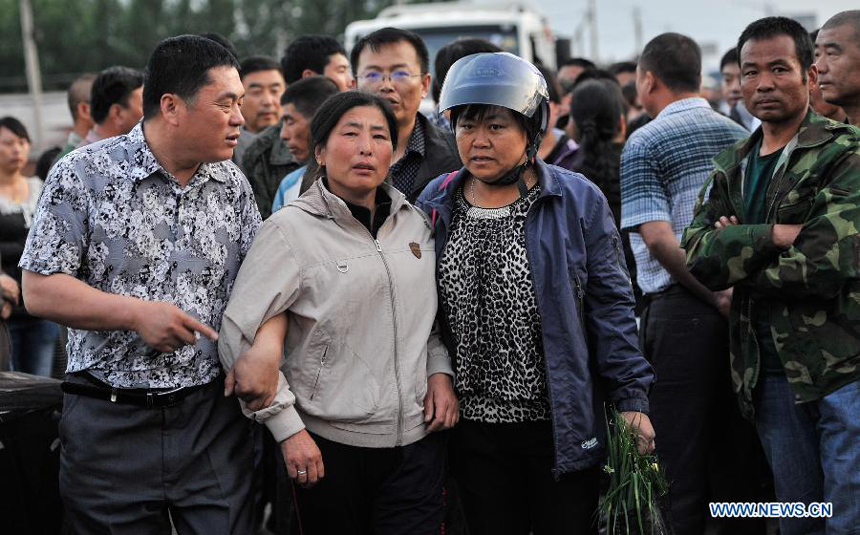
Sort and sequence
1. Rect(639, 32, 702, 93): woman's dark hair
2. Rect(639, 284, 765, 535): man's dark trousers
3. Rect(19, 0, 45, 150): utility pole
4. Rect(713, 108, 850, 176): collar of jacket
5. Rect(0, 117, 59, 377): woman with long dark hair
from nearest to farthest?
Rect(713, 108, 850, 176): collar of jacket, Rect(639, 284, 765, 535): man's dark trousers, Rect(639, 32, 702, 93): woman's dark hair, Rect(0, 117, 59, 377): woman with long dark hair, Rect(19, 0, 45, 150): utility pole

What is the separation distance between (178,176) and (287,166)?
2406 millimetres

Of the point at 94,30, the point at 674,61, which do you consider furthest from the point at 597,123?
the point at 94,30

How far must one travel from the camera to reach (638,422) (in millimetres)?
3664

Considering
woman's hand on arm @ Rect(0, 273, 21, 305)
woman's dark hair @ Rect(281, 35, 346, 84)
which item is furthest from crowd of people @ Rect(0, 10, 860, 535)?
woman's dark hair @ Rect(281, 35, 346, 84)

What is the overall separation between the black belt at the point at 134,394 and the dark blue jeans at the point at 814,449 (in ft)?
7.46

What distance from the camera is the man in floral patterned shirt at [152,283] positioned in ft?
11.2

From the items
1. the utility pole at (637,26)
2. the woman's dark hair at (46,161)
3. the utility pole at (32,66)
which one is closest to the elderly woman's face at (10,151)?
the woman's dark hair at (46,161)

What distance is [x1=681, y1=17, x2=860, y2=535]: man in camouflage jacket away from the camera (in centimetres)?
378

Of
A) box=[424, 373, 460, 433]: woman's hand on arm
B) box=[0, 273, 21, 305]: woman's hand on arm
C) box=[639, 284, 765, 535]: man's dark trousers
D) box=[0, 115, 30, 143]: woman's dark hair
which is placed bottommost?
box=[639, 284, 765, 535]: man's dark trousers

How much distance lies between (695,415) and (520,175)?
174cm

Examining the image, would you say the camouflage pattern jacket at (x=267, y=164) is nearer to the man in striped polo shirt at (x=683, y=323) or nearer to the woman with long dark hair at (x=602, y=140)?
the woman with long dark hair at (x=602, y=140)

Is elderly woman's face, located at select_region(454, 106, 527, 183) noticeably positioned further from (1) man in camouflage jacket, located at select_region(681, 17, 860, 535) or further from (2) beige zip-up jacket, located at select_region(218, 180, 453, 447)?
(1) man in camouflage jacket, located at select_region(681, 17, 860, 535)

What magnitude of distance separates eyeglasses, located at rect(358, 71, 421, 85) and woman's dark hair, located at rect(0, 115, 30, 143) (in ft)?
11.1

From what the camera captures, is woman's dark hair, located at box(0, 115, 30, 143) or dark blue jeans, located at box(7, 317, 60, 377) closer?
dark blue jeans, located at box(7, 317, 60, 377)
